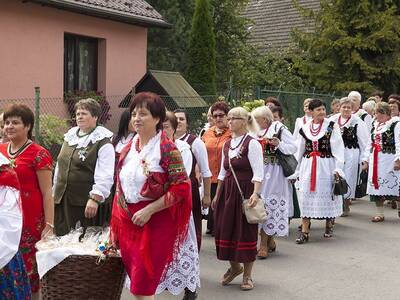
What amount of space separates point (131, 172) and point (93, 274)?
761 mm

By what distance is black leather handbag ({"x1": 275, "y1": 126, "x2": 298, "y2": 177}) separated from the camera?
8250mm

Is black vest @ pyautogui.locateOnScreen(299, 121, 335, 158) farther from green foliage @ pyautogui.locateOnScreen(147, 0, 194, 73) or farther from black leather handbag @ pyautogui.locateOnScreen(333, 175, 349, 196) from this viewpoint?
green foliage @ pyautogui.locateOnScreen(147, 0, 194, 73)

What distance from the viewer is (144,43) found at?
1831 cm

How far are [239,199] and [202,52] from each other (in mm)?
14372

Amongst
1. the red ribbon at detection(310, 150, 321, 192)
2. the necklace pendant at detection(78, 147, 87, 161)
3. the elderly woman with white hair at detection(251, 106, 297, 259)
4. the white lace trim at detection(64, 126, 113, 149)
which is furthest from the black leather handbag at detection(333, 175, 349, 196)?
the necklace pendant at detection(78, 147, 87, 161)

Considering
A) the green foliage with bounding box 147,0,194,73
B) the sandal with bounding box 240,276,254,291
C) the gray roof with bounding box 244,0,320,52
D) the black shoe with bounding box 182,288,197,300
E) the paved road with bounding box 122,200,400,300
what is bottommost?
the paved road with bounding box 122,200,400,300

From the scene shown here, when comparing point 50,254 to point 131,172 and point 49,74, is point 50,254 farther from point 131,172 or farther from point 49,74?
point 49,74

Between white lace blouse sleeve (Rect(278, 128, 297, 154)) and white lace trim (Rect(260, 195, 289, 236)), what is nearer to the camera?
white lace trim (Rect(260, 195, 289, 236))

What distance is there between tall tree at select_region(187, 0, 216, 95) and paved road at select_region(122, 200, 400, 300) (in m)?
A: 11.2

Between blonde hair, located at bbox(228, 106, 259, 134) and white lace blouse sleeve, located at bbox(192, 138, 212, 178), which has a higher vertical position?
blonde hair, located at bbox(228, 106, 259, 134)

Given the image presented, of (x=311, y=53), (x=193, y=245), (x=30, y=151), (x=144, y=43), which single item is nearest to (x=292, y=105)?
(x=144, y=43)

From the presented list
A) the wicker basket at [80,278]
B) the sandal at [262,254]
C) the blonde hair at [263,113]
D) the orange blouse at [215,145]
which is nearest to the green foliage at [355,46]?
the orange blouse at [215,145]

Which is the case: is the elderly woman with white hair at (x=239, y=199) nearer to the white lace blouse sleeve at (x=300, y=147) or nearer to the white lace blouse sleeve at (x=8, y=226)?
the white lace blouse sleeve at (x=300, y=147)

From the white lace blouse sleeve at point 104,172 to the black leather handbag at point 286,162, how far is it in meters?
3.01
